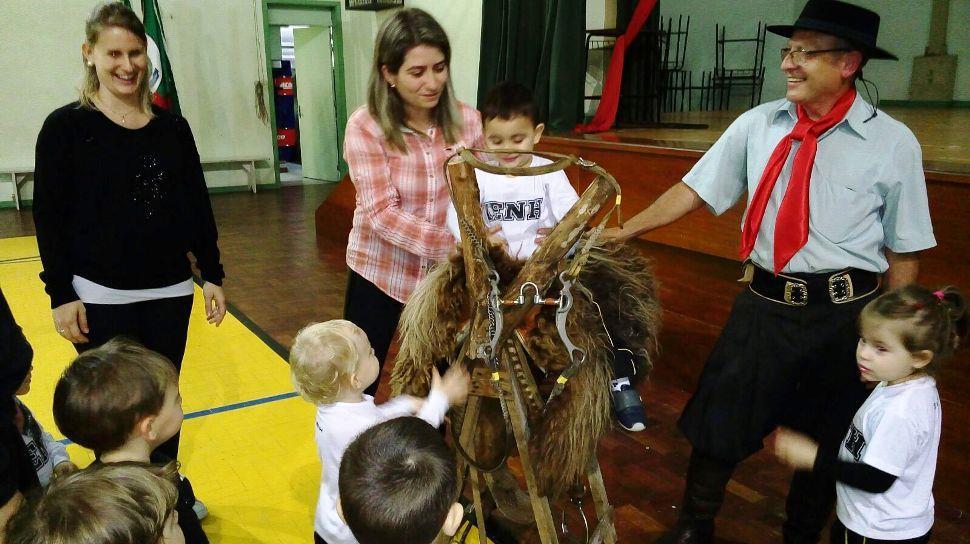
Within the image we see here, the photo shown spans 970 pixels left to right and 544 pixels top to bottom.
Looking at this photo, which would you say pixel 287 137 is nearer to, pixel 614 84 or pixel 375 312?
pixel 614 84

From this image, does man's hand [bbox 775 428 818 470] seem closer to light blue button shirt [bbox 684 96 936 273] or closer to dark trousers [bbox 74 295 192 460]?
light blue button shirt [bbox 684 96 936 273]

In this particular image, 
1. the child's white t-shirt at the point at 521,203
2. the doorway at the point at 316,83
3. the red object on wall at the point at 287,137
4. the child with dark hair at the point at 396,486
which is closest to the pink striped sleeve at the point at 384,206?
the child's white t-shirt at the point at 521,203

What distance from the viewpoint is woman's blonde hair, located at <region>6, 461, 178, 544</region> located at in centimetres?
116

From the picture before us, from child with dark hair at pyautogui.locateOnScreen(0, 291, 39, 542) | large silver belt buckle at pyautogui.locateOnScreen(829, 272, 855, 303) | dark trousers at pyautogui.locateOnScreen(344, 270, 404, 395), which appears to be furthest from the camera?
dark trousers at pyautogui.locateOnScreen(344, 270, 404, 395)

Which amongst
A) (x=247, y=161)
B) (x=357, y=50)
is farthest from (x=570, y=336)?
(x=357, y=50)

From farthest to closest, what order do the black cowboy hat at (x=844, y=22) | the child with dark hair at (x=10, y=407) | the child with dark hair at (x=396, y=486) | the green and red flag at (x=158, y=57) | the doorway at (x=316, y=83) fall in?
the doorway at (x=316, y=83), the green and red flag at (x=158, y=57), the black cowboy hat at (x=844, y=22), the child with dark hair at (x=10, y=407), the child with dark hair at (x=396, y=486)

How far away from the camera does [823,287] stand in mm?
2092

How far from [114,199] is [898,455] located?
226 cm

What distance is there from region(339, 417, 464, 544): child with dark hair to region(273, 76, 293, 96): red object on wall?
1534 cm

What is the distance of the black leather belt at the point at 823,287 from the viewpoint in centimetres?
207

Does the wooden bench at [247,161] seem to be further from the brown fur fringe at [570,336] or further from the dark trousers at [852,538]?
the dark trousers at [852,538]

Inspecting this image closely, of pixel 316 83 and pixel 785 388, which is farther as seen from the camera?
pixel 316 83

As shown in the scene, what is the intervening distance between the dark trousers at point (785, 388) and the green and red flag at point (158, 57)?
346 inches

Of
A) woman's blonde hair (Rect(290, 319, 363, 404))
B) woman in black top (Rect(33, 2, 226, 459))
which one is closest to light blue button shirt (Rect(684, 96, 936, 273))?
woman's blonde hair (Rect(290, 319, 363, 404))
